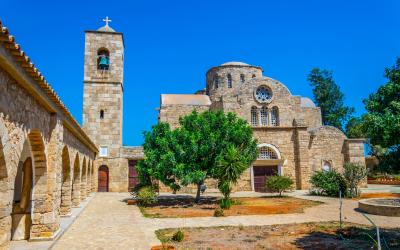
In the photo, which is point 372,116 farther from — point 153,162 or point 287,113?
point 287,113

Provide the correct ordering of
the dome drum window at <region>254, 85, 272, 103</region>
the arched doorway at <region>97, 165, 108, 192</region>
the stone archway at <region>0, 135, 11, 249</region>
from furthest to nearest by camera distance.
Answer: the dome drum window at <region>254, 85, 272, 103</region>, the arched doorway at <region>97, 165, 108, 192</region>, the stone archway at <region>0, 135, 11, 249</region>

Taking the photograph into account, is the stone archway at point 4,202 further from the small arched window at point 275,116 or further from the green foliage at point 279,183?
the small arched window at point 275,116

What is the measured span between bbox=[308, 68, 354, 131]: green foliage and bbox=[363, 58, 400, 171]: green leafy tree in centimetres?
3922

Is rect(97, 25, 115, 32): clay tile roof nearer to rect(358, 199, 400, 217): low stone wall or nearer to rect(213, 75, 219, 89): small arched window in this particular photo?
rect(213, 75, 219, 89): small arched window

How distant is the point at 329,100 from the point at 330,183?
27972 mm

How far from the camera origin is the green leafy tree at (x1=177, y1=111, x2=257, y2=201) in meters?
16.1

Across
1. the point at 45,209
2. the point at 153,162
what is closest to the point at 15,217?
the point at 45,209

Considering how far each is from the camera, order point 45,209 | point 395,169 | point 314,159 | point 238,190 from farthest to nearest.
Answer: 1. point 314,159
2. point 238,190
3. point 45,209
4. point 395,169

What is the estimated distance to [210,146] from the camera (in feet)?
55.2

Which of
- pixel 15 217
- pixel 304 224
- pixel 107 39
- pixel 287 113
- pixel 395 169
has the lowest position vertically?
pixel 304 224

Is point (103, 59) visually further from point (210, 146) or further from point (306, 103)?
point (306, 103)

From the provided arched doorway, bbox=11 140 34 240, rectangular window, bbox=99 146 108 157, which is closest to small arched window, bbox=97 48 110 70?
rectangular window, bbox=99 146 108 157

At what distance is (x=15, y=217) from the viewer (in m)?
8.66

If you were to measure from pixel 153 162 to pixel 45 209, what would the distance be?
862 centimetres
